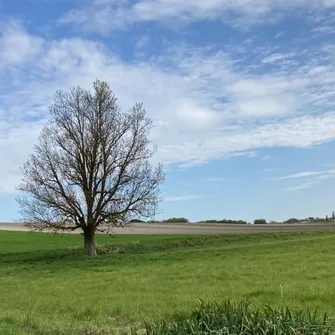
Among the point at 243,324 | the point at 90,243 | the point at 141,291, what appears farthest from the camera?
the point at 90,243

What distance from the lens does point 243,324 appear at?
19.6ft

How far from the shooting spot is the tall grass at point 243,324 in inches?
229

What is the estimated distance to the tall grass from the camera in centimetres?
580

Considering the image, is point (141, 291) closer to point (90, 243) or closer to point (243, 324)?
point (243, 324)

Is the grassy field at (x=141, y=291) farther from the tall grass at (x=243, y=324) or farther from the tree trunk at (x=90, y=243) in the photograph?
the tree trunk at (x=90, y=243)

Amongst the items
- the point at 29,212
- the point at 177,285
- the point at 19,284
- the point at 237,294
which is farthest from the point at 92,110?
the point at 237,294

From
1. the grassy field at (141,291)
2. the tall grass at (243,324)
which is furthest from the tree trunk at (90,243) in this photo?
the tall grass at (243,324)

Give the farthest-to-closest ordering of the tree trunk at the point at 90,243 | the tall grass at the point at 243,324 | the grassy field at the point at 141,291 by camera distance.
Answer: the tree trunk at the point at 90,243 < the grassy field at the point at 141,291 < the tall grass at the point at 243,324

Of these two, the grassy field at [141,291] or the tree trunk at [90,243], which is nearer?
the grassy field at [141,291]

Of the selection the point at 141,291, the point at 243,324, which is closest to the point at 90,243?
the point at 141,291

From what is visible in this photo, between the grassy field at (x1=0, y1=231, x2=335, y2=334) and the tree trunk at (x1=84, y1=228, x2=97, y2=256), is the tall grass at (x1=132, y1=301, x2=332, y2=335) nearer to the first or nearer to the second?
the grassy field at (x1=0, y1=231, x2=335, y2=334)

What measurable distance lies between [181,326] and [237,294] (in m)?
8.09

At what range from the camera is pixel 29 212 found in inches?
1400

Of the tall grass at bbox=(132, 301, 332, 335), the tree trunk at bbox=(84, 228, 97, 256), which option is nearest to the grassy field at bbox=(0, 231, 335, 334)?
the tall grass at bbox=(132, 301, 332, 335)
